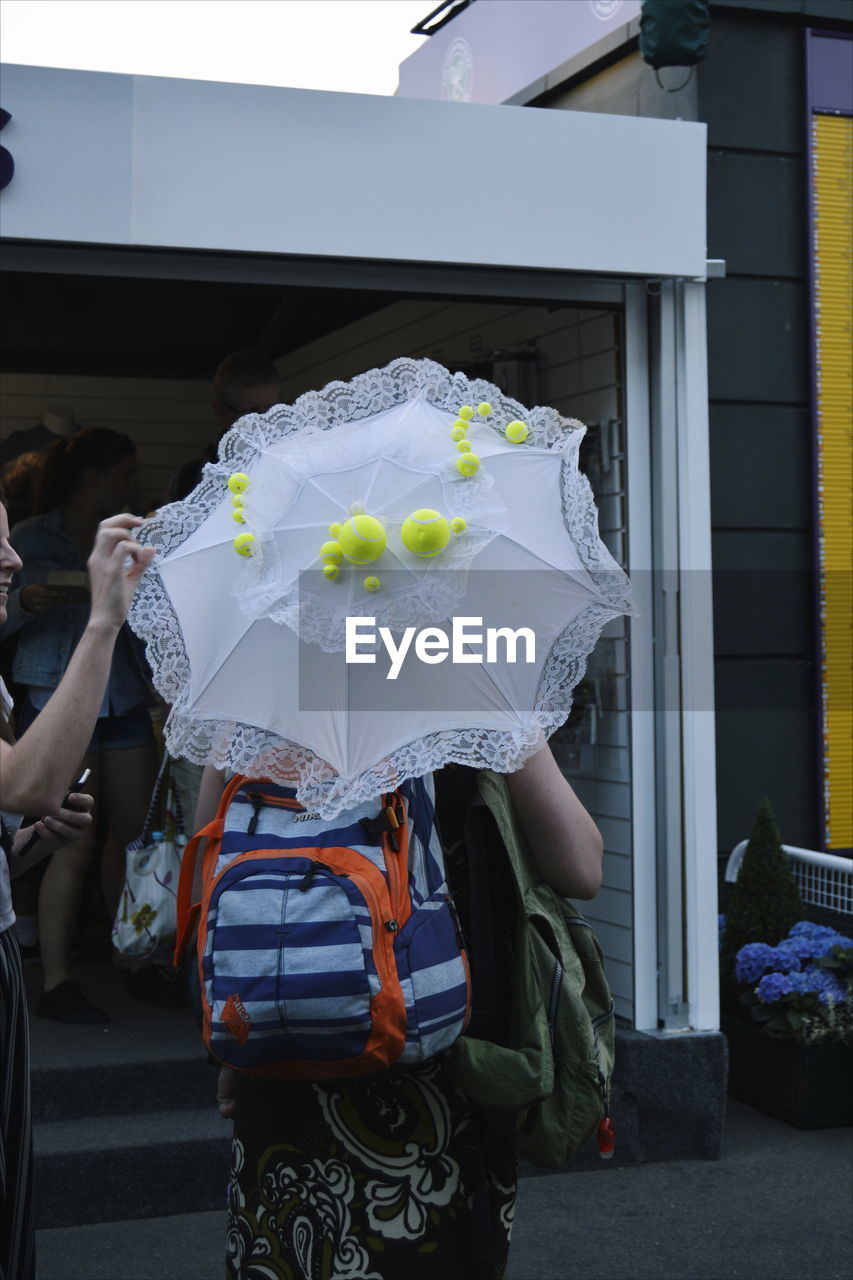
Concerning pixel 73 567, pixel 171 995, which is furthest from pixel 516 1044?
pixel 73 567

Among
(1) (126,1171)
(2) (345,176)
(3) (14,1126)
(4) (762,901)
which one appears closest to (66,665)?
(1) (126,1171)

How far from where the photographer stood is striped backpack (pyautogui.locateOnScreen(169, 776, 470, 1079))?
2061 millimetres

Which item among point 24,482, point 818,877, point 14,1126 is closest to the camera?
point 14,1126

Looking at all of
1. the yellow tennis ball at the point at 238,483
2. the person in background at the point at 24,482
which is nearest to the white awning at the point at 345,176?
the person in background at the point at 24,482

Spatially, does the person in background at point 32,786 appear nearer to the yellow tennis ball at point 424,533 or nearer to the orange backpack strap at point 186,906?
the orange backpack strap at point 186,906

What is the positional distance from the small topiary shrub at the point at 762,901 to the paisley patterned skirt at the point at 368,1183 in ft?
11.9

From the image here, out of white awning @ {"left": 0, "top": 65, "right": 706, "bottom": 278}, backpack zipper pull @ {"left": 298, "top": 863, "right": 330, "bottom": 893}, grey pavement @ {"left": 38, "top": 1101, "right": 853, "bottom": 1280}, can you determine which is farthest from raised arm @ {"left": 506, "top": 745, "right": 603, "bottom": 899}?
white awning @ {"left": 0, "top": 65, "right": 706, "bottom": 278}

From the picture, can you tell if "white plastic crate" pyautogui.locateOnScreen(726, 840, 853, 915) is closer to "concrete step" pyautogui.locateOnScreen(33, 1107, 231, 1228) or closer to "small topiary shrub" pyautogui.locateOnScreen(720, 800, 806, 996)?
"small topiary shrub" pyautogui.locateOnScreen(720, 800, 806, 996)

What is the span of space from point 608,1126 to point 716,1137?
2704 millimetres

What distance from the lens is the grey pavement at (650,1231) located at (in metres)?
4.27

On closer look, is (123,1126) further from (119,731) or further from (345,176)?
(345,176)

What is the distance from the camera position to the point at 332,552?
7.01ft

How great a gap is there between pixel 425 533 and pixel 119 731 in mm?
3893

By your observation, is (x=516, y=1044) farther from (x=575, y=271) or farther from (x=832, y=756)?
(x=832, y=756)
